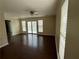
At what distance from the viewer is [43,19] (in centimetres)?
902

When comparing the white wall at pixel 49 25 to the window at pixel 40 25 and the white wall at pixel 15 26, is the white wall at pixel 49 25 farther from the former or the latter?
the white wall at pixel 15 26

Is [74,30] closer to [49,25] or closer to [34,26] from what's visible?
[49,25]

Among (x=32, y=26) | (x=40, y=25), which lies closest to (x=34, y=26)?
(x=32, y=26)

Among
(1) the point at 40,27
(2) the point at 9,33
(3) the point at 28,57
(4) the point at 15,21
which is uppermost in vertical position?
(4) the point at 15,21

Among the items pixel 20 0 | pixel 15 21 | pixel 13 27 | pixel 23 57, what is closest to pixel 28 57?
pixel 23 57

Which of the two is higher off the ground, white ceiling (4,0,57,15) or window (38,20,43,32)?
white ceiling (4,0,57,15)

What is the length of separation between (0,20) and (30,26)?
5371mm

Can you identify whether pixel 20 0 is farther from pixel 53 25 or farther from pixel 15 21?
pixel 15 21

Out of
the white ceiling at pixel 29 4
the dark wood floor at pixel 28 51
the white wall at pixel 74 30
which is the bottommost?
the dark wood floor at pixel 28 51

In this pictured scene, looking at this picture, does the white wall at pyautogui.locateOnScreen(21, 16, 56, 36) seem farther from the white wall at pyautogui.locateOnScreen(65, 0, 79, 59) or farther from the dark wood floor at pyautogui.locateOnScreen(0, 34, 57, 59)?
the white wall at pyautogui.locateOnScreen(65, 0, 79, 59)

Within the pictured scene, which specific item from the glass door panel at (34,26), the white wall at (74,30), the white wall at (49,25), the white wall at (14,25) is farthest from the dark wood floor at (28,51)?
the glass door panel at (34,26)

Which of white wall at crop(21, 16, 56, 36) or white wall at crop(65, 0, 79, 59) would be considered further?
white wall at crop(21, 16, 56, 36)

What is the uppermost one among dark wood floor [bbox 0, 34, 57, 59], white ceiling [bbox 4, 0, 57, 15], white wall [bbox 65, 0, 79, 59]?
white ceiling [bbox 4, 0, 57, 15]

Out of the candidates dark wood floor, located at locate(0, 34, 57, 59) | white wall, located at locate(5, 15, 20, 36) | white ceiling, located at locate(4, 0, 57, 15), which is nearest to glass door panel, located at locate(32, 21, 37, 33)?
white wall, located at locate(5, 15, 20, 36)
